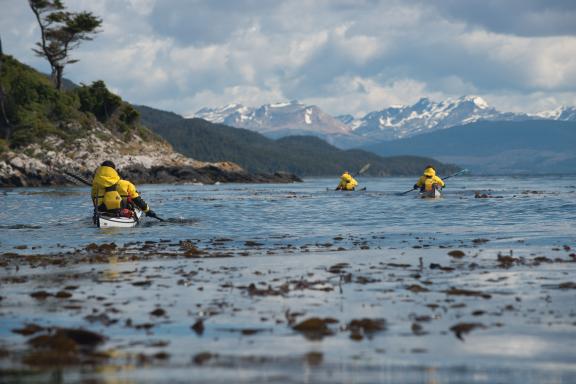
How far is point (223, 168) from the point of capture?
140m

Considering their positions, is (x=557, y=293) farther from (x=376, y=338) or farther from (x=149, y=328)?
(x=149, y=328)

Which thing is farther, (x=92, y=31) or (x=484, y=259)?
(x=92, y=31)

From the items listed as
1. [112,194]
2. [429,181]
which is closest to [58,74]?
[429,181]

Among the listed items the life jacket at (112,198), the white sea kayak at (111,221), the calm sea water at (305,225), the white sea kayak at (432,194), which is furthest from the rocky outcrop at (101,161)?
the life jacket at (112,198)

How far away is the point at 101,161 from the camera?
108 metres

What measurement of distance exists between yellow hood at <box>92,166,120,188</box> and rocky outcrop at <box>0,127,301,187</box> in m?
55.1

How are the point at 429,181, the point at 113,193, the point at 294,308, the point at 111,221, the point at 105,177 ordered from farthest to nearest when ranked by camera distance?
the point at 429,181, the point at 111,221, the point at 113,193, the point at 105,177, the point at 294,308

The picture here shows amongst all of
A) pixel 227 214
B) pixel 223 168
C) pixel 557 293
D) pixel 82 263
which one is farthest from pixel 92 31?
pixel 557 293

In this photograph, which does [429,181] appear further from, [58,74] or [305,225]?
[58,74]

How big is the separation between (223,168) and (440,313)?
127540 mm

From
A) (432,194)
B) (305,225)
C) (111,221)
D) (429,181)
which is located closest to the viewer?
(111,221)

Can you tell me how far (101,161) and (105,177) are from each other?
78.4 metres

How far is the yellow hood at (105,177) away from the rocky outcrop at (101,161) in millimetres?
55066

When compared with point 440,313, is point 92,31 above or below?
above
